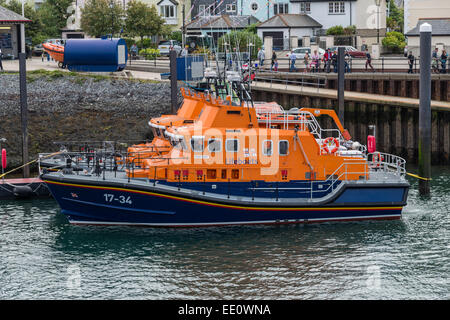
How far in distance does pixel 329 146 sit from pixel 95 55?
746 inches

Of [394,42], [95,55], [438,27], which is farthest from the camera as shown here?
[394,42]

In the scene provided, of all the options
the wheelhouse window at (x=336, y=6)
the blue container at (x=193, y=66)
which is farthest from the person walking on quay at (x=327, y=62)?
the wheelhouse window at (x=336, y=6)

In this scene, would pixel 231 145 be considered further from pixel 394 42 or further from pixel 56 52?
pixel 394 42

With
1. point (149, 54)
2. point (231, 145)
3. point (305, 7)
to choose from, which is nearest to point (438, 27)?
point (305, 7)

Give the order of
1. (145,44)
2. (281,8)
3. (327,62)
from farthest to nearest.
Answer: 1. (281,8)
2. (145,44)
3. (327,62)

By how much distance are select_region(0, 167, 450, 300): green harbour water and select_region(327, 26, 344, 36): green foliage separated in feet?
108

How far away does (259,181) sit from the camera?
22.2 m

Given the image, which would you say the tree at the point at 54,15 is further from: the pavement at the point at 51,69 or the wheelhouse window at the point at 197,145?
the wheelhouse window at the point at 197,145

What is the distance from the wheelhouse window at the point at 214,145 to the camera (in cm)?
2205

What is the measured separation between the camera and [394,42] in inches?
2037

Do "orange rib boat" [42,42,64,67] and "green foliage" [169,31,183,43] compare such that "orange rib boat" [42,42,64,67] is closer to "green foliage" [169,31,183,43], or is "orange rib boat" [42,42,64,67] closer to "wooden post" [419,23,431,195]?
"green foliage" [169,31,183,43]

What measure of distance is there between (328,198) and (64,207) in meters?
7.48

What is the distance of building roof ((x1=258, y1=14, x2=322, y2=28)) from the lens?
54.9 metres
